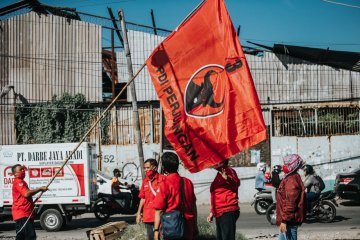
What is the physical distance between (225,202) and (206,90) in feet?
5.29

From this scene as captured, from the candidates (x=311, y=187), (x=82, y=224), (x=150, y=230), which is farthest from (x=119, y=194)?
(x=150, y=230)

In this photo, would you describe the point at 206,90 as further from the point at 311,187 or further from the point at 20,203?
the point at 311,187

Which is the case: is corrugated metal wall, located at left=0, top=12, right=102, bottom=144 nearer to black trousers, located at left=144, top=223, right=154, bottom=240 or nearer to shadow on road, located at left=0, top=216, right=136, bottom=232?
shadow on road, located at left=0, top=216, right=136, bottom=232

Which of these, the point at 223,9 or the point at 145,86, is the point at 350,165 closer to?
the point at 145,86

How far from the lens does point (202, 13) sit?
7277 mm

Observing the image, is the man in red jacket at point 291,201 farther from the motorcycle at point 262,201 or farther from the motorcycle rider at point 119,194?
the motorcycle rider at point 119,194

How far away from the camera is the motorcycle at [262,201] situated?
50.3 ft

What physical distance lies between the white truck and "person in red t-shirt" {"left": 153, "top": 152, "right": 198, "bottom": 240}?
332 inches

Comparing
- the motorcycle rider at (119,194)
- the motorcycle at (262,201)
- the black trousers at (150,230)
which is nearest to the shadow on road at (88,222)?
the motorcycle rider at (119,194)

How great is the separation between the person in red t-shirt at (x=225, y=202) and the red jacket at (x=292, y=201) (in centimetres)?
65

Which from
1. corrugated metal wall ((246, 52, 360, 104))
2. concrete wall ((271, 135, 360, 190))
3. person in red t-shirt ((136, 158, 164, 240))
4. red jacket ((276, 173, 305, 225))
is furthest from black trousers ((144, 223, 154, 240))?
corrugated metal wall ((246, 52, 360, 104))

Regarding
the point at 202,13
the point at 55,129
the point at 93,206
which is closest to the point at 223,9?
the point at 202,13

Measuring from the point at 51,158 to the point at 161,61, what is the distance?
761 centimetres

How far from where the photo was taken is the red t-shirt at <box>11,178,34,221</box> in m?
8.21
